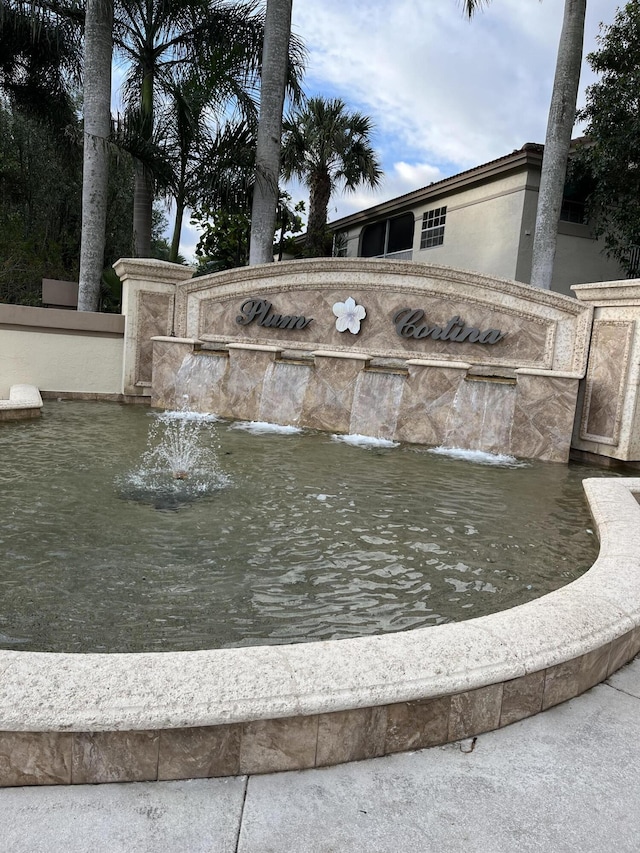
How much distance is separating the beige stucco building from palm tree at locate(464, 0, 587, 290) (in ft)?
12.1

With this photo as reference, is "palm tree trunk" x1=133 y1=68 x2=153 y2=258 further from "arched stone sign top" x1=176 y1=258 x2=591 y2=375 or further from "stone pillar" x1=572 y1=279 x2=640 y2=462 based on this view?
"stone pillar" x1=572 y1=279 x2=640 y2=462

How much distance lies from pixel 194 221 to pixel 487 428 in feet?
71.3

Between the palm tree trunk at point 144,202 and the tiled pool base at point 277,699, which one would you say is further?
the palm tree trunk at point 144,202

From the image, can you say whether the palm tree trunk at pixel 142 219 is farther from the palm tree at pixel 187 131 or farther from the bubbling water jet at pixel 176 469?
the bubbling water jet at pixel 176 469

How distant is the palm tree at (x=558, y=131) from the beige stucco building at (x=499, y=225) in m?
3.69

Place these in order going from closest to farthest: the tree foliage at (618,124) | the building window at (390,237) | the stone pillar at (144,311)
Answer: the stone pillar at (144,311)
the tree foliage at (618,124)
the building window at (390,237)

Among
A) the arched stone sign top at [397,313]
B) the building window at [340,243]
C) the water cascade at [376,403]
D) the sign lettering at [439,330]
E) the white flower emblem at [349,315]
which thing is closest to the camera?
the water cascade at [376,403]

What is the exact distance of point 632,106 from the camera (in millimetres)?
15453

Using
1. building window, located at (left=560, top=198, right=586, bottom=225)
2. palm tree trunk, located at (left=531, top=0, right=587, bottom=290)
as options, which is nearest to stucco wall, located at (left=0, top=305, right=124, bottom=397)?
palm tree trunk, located at (left=531, top=0, right=587, bottom=290)

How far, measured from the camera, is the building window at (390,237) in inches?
941

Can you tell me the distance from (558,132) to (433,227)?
26.9 ft

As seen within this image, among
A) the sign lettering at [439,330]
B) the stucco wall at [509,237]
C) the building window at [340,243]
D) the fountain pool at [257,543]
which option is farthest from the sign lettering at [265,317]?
the building window at [340,243]

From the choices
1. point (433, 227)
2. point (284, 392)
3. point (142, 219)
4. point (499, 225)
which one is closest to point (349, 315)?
point (284, 392)

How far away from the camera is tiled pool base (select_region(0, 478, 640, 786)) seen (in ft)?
6.34
